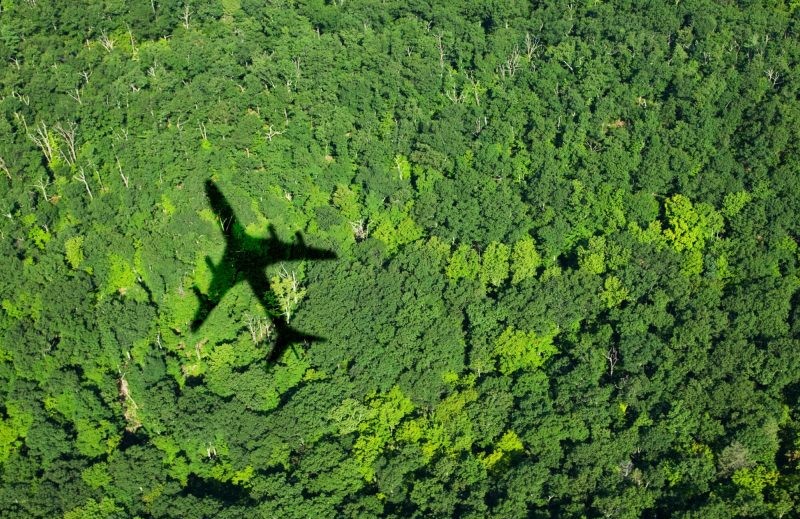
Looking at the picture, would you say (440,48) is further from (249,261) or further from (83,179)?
(83,179)

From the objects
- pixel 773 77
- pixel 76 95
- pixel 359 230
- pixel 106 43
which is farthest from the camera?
pixel 106 43

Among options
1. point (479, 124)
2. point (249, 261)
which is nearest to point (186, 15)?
point (249, 261)

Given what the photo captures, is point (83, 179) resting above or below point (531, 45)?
below

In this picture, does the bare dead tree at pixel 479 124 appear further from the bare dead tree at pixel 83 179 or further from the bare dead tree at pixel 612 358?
the bare dead tree at pixel 83 179

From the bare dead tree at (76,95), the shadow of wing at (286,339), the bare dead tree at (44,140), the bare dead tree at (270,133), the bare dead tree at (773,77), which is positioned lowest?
the shadow of wing at (286,339)

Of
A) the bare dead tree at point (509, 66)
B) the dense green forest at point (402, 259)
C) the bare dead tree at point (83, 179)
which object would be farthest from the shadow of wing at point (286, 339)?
the bare dead tree at point (509, 66)
